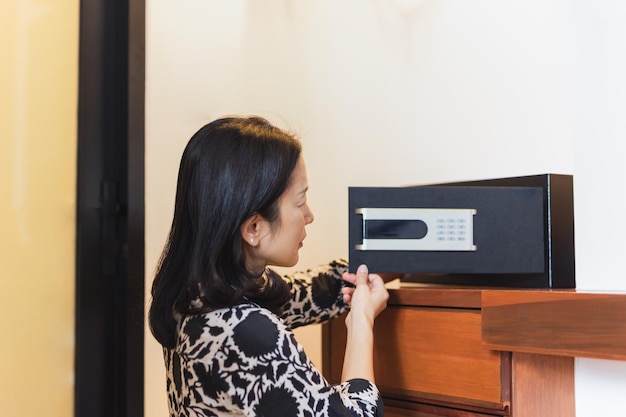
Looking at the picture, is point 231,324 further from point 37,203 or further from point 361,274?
point 37,203

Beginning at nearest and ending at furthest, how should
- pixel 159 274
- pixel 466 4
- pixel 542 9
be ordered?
pixel 159 274 < pixel 542 9 < pixel 466 4

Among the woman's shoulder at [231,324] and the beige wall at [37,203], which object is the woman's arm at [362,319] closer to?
the woman's shoulder at [231,324]

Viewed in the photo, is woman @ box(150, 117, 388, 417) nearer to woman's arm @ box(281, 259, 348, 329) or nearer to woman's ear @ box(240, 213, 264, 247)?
woman's ear @ box(240, 213, 264, 247)

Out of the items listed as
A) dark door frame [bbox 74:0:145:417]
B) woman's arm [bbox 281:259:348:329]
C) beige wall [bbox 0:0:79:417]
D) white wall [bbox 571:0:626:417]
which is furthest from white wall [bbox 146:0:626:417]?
woman's arm [bbox 281:259:348:329]

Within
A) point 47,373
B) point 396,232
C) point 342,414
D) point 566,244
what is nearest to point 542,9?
point 566,244

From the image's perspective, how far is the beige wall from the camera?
4.95ft

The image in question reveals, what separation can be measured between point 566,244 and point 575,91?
263mm

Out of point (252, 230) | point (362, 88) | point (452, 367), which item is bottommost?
point (452, 367)

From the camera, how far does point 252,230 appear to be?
46.6 inches

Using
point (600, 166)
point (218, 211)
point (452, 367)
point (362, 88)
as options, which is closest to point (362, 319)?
point (452, 367)

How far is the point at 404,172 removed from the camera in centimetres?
195

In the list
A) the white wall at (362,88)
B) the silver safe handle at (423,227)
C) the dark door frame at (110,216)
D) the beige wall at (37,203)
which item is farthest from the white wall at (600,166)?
the beige wall at (37,203)

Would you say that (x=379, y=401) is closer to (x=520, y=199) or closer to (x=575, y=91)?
(x=520, y=199)

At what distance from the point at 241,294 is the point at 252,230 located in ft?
0.39
